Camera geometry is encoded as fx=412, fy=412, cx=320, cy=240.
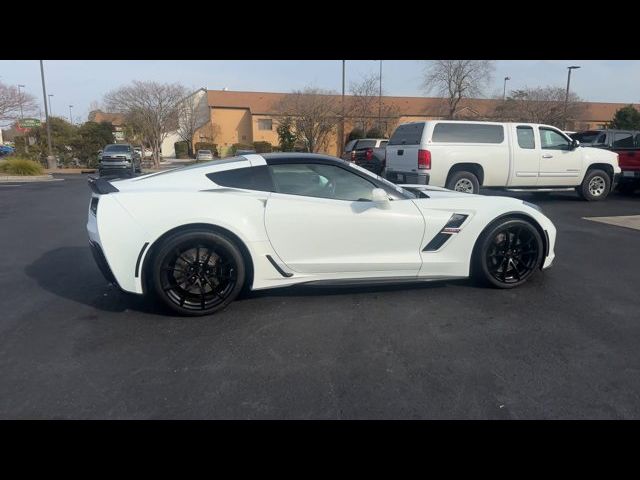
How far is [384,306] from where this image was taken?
3689mm

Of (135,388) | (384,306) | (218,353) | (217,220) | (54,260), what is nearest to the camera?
(135,388)

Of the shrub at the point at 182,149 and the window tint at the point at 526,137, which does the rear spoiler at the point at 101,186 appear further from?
the shrub at the point at 182,149

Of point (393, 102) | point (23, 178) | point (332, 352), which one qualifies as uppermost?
point (393, 102)

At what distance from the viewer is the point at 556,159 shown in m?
9.73

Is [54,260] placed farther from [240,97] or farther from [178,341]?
[240,97]

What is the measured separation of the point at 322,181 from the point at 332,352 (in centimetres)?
165

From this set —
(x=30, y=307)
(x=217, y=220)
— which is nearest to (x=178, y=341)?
(x=217, y=220)

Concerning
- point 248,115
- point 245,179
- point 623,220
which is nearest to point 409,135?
point 623,220

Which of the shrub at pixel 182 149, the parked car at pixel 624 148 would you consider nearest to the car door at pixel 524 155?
the parked car at pixel 624 148

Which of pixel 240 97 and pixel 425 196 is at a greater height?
pixel 240 97

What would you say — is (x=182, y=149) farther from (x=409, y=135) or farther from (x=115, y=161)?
(x=409, y=135)

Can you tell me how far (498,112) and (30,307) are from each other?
36433 mm
